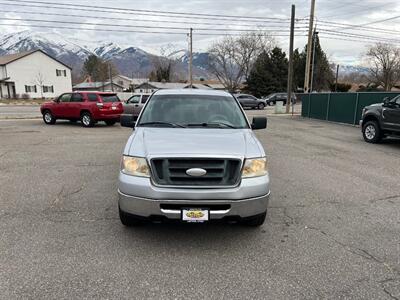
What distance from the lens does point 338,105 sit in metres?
19.6

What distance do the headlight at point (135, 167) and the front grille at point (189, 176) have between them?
0.11 meters

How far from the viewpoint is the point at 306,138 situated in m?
13.3

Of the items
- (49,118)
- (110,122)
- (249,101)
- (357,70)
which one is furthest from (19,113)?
(357,70)

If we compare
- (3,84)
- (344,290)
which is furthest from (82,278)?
(3,84)

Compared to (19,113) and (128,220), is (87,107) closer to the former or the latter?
(19,113)

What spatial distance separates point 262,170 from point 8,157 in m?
7.49

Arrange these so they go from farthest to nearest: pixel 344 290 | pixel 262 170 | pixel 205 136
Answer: pixel 205 136 → pixel 262 170 → pixel 344 290

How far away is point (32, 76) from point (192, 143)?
218 ft

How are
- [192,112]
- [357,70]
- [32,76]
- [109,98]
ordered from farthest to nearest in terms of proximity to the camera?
[357,70]
[32,76]
[109,98]
[192,112]

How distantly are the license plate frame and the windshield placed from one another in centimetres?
151

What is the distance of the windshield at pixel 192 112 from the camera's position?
16.1ft

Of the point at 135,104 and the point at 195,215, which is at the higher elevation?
the point at 135,104

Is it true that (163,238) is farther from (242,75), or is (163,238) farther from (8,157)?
(242,75)

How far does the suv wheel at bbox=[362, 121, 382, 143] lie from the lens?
11.7 metres
